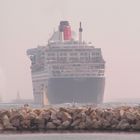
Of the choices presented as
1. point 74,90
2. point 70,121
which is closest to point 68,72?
point 74,90

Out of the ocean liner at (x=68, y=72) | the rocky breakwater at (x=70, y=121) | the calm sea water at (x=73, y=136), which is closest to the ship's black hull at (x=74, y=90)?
the ocean liner at (x=68, y=72)

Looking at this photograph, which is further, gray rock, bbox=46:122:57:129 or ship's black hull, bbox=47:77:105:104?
ship's black hull, bbox=47:77:105:104

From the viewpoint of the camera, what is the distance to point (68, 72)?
119188mm

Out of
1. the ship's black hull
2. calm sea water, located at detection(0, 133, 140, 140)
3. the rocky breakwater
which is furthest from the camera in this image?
the ship's black hull

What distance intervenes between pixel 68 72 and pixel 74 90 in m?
3.89

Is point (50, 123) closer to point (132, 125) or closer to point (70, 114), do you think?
point (70, 114)

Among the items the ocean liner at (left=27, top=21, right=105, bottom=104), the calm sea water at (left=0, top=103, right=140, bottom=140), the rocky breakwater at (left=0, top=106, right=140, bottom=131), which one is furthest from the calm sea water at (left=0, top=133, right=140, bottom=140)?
the ocean liner at (left=27, top=21, right=105, bottom=104)

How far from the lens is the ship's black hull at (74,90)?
115562 millimetres

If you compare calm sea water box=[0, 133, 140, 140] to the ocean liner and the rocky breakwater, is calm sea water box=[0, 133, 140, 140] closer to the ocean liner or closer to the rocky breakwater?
the rocky breakwater

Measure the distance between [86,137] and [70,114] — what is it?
5.49 meters

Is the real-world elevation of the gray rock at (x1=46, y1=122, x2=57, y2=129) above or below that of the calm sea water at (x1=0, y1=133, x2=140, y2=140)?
above

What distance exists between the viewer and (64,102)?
4587 inches

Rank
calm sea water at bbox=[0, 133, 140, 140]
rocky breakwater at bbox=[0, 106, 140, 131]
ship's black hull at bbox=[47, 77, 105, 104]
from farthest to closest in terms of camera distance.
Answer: ship's black hull at bbox=[47, 77, 105, 104], rocky breakwater at bbox=[0, 106, 140, 131], calm sea water at bbox=[0, 133, 140, 140]

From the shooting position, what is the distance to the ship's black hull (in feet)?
379
